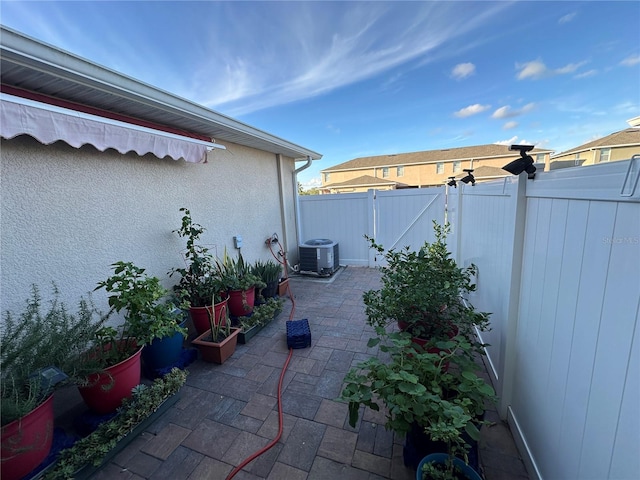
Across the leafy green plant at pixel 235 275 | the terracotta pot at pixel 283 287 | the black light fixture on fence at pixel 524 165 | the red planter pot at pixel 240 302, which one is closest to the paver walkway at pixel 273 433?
the red planter pot at pixel 240 302

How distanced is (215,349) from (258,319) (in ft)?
2.43

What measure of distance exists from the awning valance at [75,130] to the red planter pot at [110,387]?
1.64m

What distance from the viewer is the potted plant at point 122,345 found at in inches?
68.8

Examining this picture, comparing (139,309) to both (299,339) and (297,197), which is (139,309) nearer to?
(299,339)

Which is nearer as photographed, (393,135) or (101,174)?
(101,174)

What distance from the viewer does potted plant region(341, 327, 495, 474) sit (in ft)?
3.79

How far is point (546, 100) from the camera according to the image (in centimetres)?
795

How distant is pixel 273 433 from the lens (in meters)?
1.80

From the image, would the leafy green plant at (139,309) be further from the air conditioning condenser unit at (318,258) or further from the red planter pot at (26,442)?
the air conditioning condenser unit at (318,258)

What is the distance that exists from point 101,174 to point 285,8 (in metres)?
3.45

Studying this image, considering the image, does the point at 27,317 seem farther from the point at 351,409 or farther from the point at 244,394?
the point at 351,409

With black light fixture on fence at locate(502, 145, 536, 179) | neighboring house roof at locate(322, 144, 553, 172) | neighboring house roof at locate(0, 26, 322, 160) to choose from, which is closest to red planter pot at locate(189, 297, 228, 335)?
neighboring house roof at locate(0, 26, 322, 160)

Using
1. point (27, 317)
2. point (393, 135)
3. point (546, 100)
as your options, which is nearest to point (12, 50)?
point (27, 317)

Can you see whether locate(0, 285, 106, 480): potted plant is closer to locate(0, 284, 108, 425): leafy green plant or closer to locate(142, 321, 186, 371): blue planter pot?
locate(0, 284, 108, 425): leafy green plant
